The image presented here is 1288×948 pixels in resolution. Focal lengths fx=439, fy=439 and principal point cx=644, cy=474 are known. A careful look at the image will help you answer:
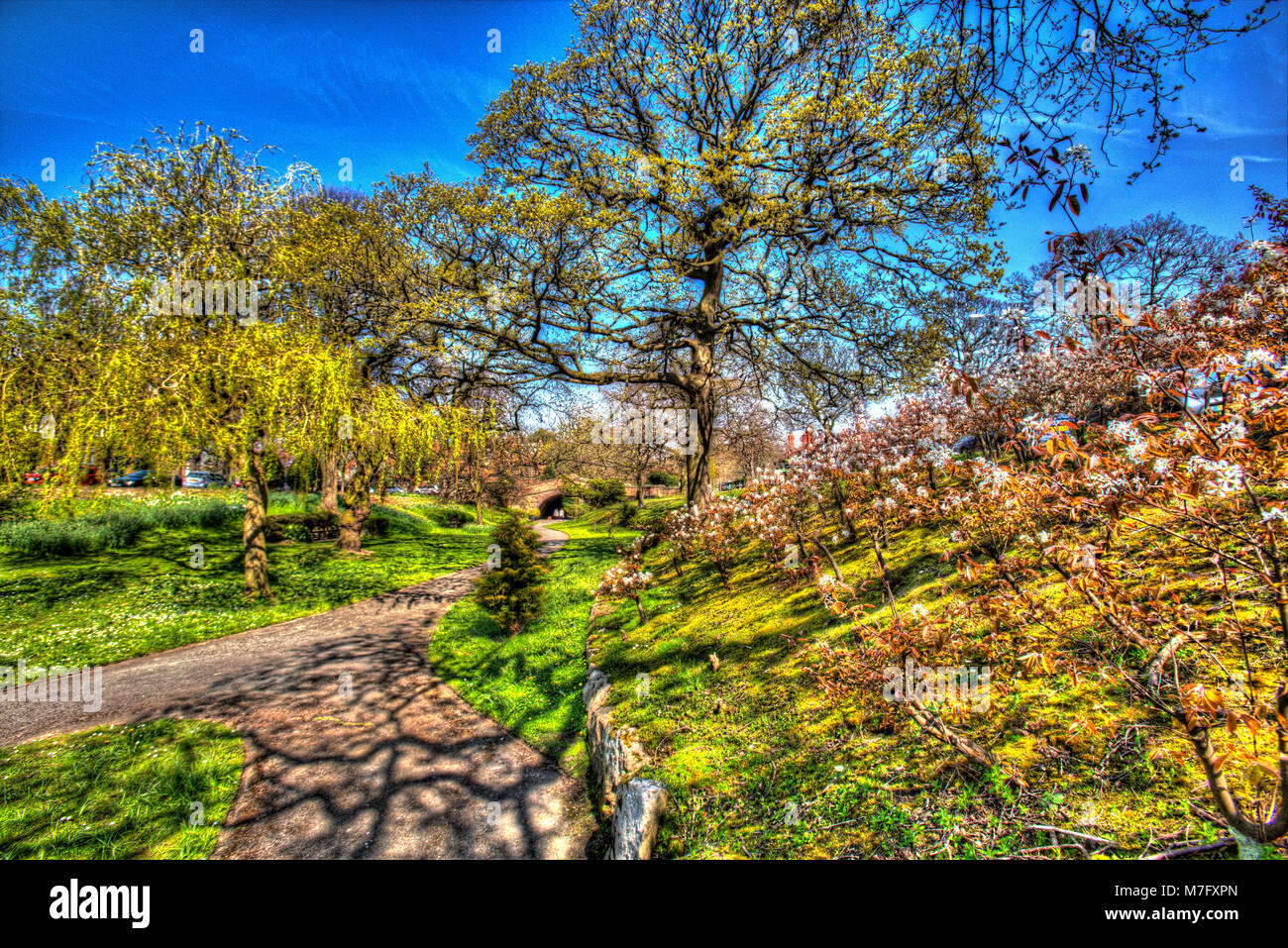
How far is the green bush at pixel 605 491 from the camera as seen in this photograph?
1253 inches

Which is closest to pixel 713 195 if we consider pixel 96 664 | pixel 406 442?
pixel 406 442

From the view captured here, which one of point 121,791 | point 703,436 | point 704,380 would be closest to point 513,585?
point 121,791

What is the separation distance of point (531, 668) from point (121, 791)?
14.2ft

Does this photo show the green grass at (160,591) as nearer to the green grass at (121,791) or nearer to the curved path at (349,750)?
the curved path at (349,750)

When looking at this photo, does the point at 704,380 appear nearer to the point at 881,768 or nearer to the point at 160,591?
the point at 881,768

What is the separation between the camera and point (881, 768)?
2746 millimetres

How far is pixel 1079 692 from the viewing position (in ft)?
8.70

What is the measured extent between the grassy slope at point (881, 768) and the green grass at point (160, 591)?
9.46 metres

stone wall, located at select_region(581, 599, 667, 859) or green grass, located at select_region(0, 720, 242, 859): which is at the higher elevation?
stone wall, located at select_region(581, 599, 667, 859)

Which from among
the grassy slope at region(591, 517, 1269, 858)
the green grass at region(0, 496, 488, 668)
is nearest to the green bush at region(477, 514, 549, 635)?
the grassy slope at region(591, 517, 1269, 858)

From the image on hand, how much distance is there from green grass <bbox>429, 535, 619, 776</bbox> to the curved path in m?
0.21

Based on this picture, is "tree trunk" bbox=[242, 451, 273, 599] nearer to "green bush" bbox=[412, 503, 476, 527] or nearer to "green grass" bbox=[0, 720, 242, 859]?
"green grass" bbox=[0, 720, 242, 859]

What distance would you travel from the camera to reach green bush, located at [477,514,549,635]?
8.69 meters

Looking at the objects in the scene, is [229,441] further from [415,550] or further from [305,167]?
[415,550]
